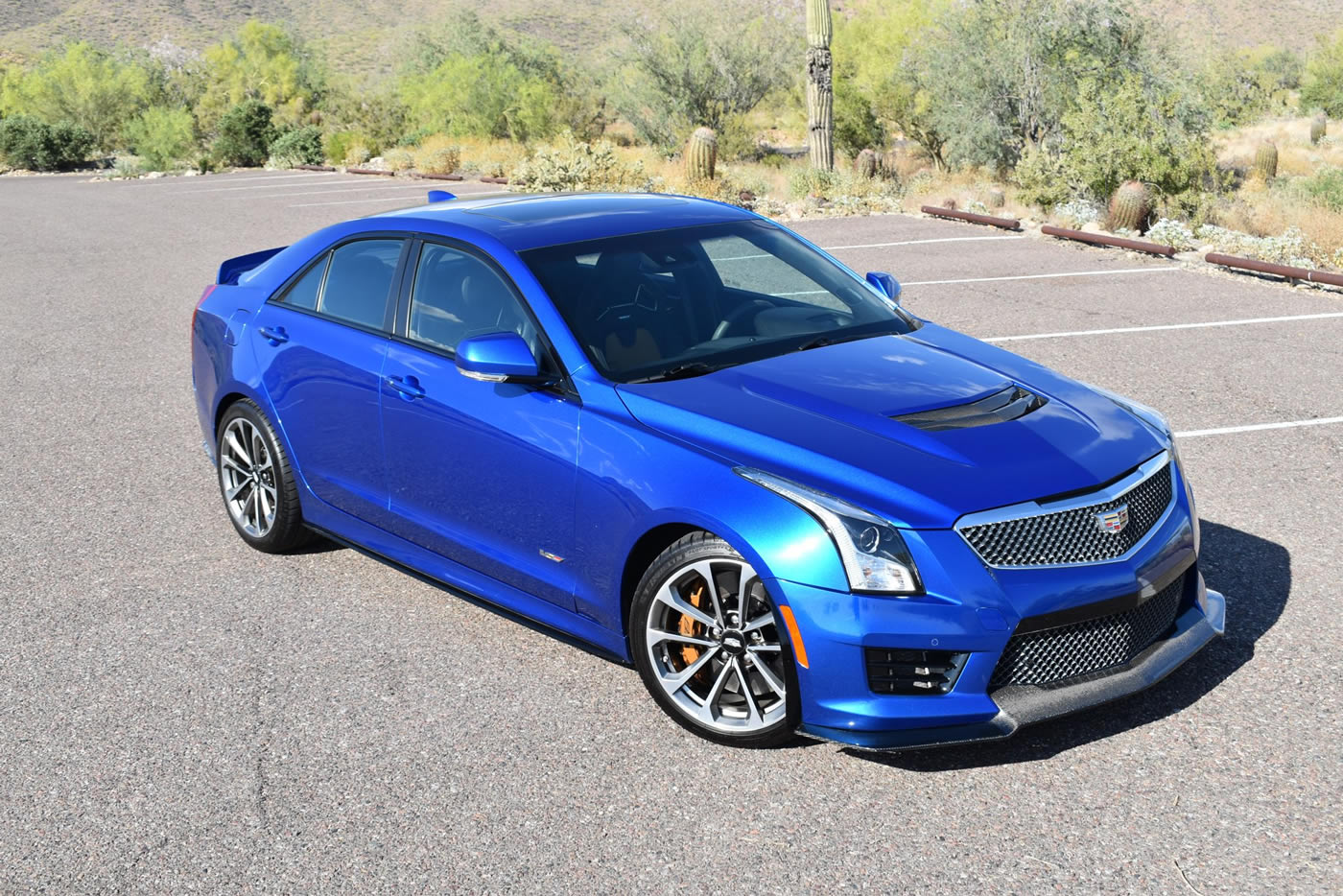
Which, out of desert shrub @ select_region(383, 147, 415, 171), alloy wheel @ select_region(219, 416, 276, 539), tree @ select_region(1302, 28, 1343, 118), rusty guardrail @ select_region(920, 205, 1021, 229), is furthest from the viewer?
tree @ select_region(1302, 28, 1343, 118)

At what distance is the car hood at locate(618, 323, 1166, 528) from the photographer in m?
3.88

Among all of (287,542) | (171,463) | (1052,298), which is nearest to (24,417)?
(171,463)

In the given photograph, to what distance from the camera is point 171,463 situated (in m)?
7.81

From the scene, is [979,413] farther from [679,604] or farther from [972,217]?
[972,217]

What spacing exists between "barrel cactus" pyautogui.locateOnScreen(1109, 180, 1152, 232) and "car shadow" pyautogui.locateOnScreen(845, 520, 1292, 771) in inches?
450

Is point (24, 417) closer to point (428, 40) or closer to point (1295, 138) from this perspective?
point (1295, 138)

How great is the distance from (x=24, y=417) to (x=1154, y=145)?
48.3ft

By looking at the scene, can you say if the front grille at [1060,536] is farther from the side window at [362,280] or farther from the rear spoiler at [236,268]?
the rear spoiler at [236,268]

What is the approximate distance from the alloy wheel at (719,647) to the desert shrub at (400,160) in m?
32.0

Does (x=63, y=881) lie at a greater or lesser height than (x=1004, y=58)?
lesser

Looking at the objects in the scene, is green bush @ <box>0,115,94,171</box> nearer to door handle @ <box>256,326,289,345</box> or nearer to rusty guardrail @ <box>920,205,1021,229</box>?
rusty guardrail @ <box>920,205,1021,229</box>

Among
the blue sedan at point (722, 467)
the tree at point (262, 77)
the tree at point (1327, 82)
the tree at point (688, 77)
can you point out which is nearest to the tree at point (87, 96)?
the tree at point (262, 77)

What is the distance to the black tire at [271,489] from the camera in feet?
19.3

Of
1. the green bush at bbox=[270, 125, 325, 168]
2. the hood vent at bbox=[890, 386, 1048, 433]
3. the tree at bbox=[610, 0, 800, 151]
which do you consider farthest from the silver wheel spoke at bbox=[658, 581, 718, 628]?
the green bush at bbox=[270, 125, 325, 168]
